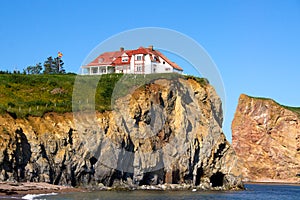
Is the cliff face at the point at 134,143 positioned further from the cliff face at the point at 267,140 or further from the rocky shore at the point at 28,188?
the cliff face at the point at 267,140

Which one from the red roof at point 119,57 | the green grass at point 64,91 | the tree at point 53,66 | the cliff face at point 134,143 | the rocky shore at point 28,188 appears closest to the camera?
the rocky shore at point 28,188

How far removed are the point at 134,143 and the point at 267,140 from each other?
84484 millimetres

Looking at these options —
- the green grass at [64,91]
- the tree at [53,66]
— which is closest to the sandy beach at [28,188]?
the green grass at [64,91]

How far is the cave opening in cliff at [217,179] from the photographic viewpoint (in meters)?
69.1

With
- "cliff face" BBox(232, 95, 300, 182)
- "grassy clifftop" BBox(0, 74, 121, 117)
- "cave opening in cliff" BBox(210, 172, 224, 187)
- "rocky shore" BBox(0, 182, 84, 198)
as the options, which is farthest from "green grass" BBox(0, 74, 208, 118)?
"cliff face" BBox(232, 95, 300, 182)

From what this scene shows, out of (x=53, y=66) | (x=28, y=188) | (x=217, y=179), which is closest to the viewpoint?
(x=28, y=188)

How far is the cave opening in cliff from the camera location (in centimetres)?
6912

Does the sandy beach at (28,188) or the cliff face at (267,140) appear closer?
the sandy beach at (28,188)

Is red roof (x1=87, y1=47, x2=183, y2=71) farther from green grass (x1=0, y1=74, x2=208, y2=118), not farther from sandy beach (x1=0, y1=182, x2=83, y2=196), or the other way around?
sandy beach (x1=0, y1=182, x2=83, y2=196)

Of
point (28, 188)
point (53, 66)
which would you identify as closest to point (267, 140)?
point (53, 66)

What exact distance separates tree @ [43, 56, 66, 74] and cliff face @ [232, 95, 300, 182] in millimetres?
57226

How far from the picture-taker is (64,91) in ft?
227

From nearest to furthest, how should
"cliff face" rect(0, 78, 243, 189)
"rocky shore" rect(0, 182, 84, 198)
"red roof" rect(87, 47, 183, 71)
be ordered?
"rocky shore" rect(0, 182, 84, 198)
"cliff face" rect(0, 78, 243, 189)
"red roof" rect(87, 47, 183, 71)

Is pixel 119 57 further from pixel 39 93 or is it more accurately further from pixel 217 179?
pixel 217 179
